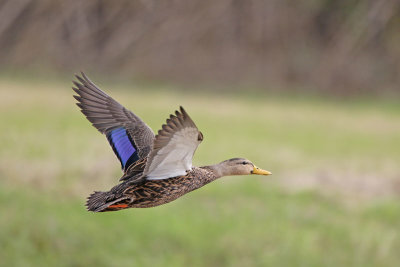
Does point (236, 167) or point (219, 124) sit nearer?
point (236, 167)

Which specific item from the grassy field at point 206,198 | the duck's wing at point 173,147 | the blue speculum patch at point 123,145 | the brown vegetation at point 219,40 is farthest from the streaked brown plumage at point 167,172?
the brown vegetation at point 219,40

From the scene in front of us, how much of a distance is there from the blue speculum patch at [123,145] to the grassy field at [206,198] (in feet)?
20.2

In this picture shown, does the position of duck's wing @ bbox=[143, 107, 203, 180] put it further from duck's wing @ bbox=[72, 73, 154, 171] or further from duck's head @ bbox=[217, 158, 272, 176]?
duck's wing @ bbox=[72, 73, 154, 171]

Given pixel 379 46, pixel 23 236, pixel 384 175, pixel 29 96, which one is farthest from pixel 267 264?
pixel 379 46

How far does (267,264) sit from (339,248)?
1.61 m

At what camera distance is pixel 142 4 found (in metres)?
21.6

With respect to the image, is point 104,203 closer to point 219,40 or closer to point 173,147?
point 173,147

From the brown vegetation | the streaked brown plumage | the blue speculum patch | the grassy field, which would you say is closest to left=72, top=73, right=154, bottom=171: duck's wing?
the blue speculum patch

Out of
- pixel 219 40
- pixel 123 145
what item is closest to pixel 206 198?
pixel 123 145

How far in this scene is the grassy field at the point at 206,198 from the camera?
10.8 metres

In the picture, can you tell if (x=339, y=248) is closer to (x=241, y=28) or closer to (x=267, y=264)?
(x=267, y=264)

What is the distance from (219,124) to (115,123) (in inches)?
674

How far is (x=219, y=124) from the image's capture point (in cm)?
2122

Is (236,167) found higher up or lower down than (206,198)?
lower down
